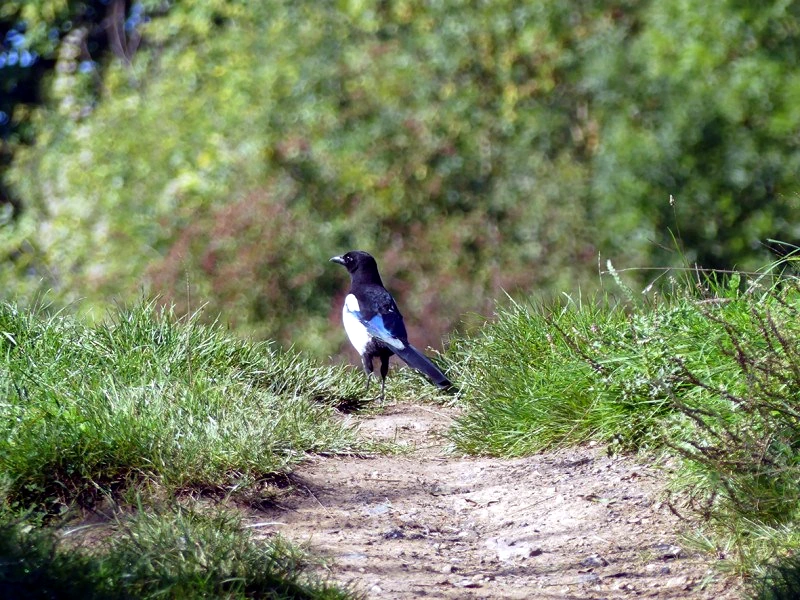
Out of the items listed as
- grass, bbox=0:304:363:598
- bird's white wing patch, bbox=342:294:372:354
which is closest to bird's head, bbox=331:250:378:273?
bird's white wing patch, bbox=342:294:372:354

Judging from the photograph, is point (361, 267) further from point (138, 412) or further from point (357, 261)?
point (138, 412)

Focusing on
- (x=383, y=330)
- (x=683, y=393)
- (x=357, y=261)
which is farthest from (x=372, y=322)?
(x=683, y=393)

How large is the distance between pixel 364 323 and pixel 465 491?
10.2 feet

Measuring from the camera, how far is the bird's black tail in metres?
6.74

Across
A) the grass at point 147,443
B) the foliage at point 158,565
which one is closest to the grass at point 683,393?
the grass at point 147,443

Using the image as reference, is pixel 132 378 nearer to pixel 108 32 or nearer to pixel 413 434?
pixel 413 434

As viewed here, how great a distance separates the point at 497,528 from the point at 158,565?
5.22 ft

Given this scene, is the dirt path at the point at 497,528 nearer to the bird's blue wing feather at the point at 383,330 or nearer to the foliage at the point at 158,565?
the foliage at the point at 158,565

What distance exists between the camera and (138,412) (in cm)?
462

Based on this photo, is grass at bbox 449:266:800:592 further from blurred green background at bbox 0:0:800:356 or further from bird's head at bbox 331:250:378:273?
blurred green background at bbox 0:0:800:356

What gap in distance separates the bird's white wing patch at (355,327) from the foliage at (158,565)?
407 cm

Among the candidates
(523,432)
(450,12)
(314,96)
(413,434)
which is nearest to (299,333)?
(314,96)

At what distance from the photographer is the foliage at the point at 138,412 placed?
431 centimetres

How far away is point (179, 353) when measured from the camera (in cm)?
572
